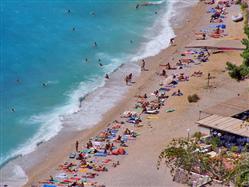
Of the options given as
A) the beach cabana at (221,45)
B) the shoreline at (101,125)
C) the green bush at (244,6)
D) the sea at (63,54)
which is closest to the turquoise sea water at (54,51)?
the sea at (63,54)

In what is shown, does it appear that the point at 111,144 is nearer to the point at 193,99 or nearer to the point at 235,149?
the point at 193,99

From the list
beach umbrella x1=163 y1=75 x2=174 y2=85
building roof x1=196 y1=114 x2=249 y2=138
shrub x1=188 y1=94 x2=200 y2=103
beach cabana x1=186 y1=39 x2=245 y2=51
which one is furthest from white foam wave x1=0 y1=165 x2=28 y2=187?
beach cabana x1=186 y1=39 x2=245 y2=51

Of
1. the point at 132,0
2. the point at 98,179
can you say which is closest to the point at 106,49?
the point at 132,0

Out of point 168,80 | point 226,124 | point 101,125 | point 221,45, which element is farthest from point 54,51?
point 226,124

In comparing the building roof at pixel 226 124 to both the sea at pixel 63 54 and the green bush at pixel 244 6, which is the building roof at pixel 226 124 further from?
the green bush at pixel 244 6

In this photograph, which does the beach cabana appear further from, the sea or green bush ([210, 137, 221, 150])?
green bush ([210, 137, 221, 150])

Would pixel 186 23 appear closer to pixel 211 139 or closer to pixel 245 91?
pixel 245 91
